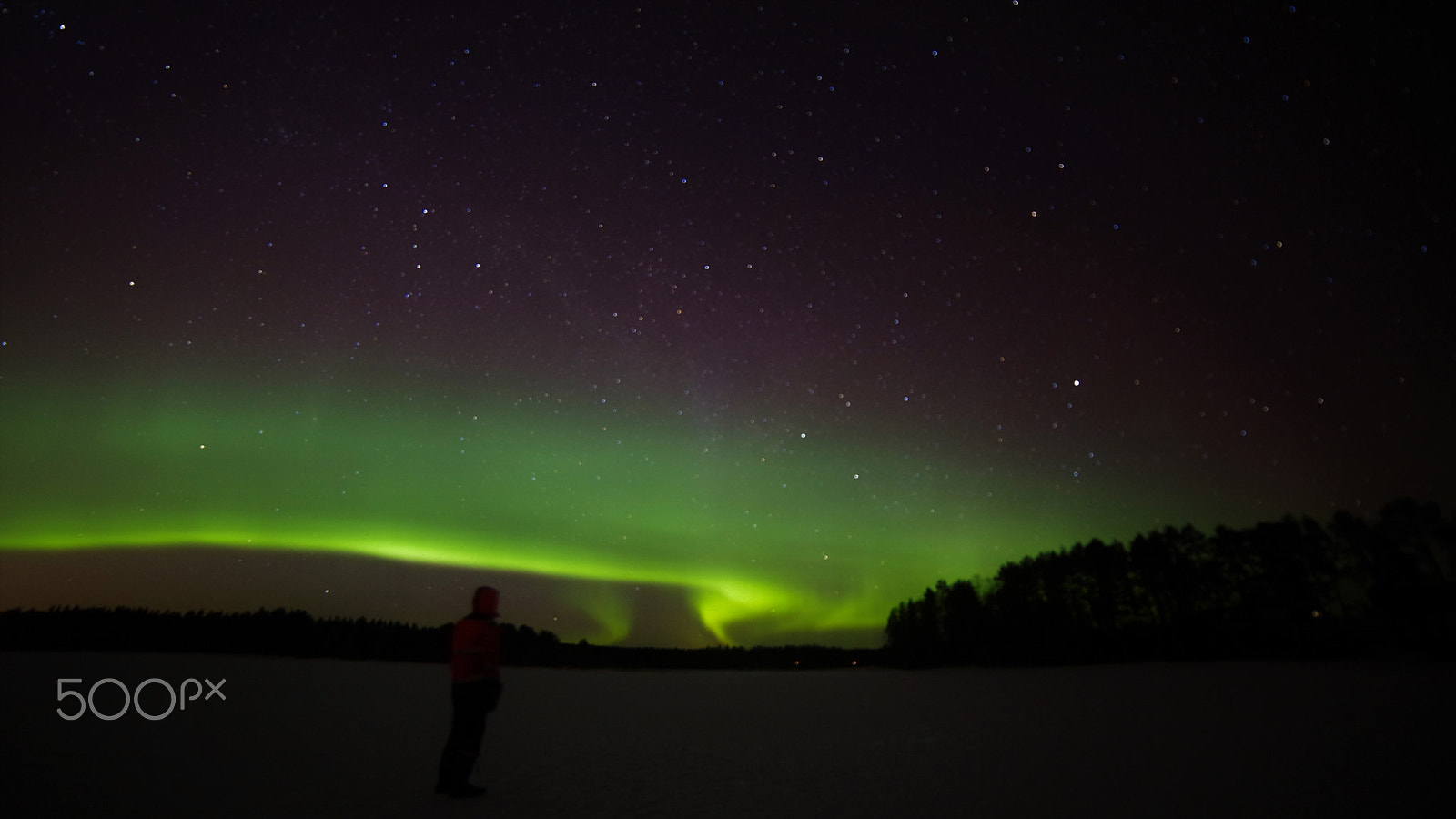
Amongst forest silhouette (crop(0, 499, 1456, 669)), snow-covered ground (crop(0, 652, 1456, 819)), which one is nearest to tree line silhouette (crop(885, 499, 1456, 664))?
forest silhouette (crop(0, 499, 1456, 669))

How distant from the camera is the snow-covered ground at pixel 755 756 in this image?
19.8 ft

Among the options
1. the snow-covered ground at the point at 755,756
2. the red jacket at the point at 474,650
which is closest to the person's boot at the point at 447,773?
the snow-covered ground at the point at 755,756

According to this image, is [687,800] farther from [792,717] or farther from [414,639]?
[414,639]

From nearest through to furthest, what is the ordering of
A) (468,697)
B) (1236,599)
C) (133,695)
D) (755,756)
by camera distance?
(468,697) → (755,756) → (133,695) → (1236,599)

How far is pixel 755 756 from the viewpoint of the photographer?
906 cm

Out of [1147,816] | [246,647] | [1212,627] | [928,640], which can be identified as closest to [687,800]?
[1147,816]

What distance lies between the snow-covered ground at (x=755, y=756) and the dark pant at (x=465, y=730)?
245mm

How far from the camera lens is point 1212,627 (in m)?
41.6

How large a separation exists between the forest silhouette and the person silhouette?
4272 centimetres

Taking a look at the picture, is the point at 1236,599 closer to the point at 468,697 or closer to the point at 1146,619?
the point at 1146,619

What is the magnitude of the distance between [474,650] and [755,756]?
473cm

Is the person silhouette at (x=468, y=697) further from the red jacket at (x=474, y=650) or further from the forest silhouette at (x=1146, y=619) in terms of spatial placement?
the forest silhouette at (x=1146, y=619)

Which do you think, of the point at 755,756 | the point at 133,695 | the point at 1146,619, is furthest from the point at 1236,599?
the point at 133,695

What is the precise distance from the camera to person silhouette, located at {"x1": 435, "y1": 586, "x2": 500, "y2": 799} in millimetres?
6305
